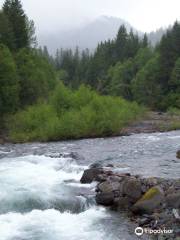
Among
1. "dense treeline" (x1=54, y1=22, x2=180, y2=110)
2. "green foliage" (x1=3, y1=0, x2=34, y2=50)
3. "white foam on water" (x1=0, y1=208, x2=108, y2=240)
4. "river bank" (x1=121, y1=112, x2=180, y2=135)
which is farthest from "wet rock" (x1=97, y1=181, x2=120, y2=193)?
"dense treeline" (x1=54, y1=22, x2=180, y2=110)

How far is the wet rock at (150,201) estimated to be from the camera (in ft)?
54.5

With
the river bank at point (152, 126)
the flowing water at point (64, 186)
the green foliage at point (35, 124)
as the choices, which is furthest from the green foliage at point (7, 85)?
the river bank at point (152, 126)

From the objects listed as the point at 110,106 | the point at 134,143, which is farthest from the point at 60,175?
the point at 110,106

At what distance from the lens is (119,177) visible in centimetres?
2078

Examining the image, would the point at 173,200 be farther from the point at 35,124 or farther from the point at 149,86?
the point at 149,86

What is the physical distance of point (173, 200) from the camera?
1664cm

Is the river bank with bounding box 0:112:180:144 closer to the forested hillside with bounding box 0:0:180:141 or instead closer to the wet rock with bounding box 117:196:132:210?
the forested hillside with bounding box 0:0:180:141

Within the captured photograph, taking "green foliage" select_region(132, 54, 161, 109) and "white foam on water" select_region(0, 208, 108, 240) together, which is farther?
"green foliage" select_region(132, 54, 161, 109)

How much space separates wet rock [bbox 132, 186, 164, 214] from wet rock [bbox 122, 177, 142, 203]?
550 millimetres

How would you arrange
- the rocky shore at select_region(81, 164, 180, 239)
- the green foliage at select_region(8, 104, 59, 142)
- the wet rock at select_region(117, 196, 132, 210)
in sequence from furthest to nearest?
the green foliage at select_region(8, 104, 59, 142) → the wet rock at select_region(117, 196, 132, 210) → the rocky shore at select_region(81, 164, 180, 239)

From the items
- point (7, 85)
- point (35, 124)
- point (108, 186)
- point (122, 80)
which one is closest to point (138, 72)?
point (122, 80)

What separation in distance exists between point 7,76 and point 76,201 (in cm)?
2860

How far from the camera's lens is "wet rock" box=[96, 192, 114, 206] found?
714 inches

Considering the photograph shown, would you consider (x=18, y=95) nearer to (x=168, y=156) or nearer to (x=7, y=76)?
(x=7, y=76)
